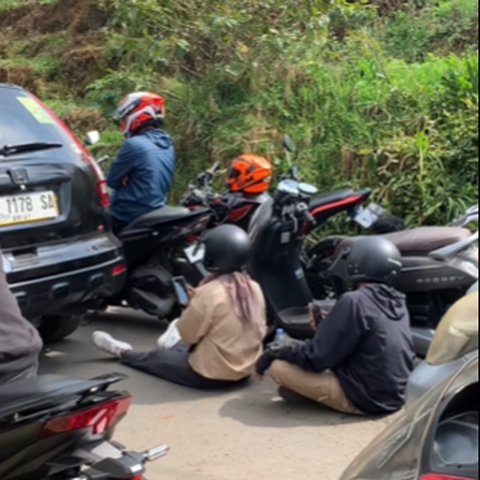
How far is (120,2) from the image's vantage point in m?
9.92

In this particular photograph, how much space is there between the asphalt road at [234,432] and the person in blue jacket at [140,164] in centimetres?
128

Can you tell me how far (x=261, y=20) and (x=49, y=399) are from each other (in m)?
6.76

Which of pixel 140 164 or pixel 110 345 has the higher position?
pixel 140 164

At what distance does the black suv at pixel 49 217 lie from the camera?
5.84 metres

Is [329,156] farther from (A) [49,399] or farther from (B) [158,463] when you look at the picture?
(A) [49,399]

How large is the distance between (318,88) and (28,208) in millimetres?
4151

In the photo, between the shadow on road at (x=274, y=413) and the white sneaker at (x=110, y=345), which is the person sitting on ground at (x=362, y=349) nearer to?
the shadow on road at (x=274, y=413)

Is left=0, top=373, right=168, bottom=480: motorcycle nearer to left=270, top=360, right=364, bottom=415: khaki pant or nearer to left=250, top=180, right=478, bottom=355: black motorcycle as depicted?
left=270, top=360, right=364, bottom=415: khaki pant

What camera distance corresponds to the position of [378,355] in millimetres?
5730

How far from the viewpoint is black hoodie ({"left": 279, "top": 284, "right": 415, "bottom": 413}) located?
18.6 feet

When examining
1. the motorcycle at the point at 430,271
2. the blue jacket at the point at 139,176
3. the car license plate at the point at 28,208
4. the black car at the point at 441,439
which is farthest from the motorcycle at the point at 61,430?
the blue jacket at the point at 139,176

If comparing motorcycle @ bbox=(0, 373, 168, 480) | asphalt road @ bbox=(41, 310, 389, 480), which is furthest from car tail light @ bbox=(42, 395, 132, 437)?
asphalt road @ bbox=(41, 310, 389, 480)

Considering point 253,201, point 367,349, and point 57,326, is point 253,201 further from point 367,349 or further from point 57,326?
point 367,349

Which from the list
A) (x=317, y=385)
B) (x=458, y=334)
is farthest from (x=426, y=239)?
(x=458, y=334)
